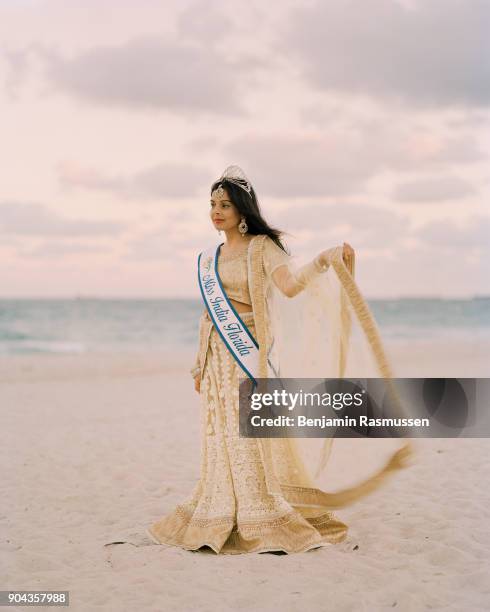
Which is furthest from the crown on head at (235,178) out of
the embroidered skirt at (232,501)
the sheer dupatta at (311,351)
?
the embroidered skirt at (232,501)

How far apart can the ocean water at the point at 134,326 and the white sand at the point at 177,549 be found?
17.9 meters

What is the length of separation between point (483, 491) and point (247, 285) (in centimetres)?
247

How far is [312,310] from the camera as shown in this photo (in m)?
4.04

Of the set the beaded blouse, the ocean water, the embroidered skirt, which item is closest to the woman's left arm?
the beaded blouse

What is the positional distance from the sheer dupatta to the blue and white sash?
0.30 ft

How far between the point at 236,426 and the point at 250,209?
122cm

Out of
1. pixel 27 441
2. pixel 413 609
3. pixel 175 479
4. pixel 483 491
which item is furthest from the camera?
pixel 27 441

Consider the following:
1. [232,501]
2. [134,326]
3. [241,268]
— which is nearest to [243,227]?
[241,268]

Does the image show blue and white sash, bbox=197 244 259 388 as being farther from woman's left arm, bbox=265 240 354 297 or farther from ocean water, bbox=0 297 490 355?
ocean water, bbox=0 297 490 355

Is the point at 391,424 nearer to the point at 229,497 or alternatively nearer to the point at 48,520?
the point at 229,497

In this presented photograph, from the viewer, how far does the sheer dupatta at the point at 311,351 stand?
381cm

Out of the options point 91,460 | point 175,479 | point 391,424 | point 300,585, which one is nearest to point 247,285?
point 391,424

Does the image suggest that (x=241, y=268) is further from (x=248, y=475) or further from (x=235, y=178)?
(x=248, y=475)

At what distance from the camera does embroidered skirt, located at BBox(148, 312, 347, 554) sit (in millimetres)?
3914
